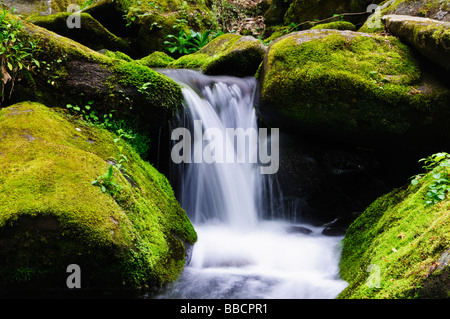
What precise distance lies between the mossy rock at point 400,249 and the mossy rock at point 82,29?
7758 millimetres

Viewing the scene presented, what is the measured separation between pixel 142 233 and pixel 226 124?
323 cm

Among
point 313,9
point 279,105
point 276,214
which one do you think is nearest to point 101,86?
point 279,105

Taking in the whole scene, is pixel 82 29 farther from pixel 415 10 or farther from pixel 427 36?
pixel 427 36

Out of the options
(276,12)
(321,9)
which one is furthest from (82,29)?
(321,9)

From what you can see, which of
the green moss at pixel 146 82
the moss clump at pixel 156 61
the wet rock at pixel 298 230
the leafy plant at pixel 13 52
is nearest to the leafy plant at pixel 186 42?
the moss clump at pixel 156 61

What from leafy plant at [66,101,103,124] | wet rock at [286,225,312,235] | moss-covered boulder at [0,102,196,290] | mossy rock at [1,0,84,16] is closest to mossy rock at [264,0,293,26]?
mossy rock at [1,0,84,16]

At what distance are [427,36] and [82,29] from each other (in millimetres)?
7556

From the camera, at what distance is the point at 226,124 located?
19.8 ft

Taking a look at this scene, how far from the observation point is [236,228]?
543 cm

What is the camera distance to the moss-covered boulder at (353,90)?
4883 millimetres

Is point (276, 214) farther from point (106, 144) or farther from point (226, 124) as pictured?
point (106, 144)

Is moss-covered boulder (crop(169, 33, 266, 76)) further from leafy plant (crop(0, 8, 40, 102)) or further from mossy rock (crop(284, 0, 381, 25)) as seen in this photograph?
leafy plant (crop(0, 8, 40, 102))

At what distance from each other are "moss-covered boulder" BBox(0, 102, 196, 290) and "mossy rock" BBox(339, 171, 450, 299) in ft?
5.67
